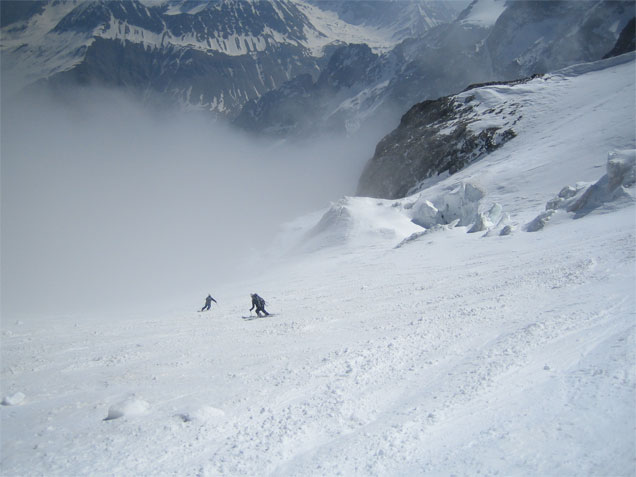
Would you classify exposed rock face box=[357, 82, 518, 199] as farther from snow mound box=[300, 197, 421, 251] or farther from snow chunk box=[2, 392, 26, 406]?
snow chunk box=[2, 392, 26, 406]

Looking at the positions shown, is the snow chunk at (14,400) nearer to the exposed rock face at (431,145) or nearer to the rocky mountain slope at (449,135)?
the rocky mountain slope at (449,135)

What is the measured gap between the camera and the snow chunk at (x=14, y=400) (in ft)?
24.5

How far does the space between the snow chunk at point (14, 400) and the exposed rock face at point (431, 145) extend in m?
52.9

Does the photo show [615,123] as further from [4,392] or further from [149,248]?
[149,248]

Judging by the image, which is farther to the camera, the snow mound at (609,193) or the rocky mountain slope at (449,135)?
the rocky mountain slope at (449,135)

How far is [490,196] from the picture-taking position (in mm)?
33281

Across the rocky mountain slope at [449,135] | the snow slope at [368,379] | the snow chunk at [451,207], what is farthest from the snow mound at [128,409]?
the rocky mountain slope at [449,135]

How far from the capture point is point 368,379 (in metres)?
6.91

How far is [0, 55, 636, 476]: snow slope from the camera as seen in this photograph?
492 cm

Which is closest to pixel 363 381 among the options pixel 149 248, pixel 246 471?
pixel 246 471

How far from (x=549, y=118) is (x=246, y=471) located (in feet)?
184

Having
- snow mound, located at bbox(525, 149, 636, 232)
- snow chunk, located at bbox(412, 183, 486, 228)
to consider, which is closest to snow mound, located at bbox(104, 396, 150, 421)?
snow mound, located at bbox(525, 149, 636, 232)

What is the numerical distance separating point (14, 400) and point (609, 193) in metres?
24.9

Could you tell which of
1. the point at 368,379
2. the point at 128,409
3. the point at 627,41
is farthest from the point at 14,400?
the point at 627,41
